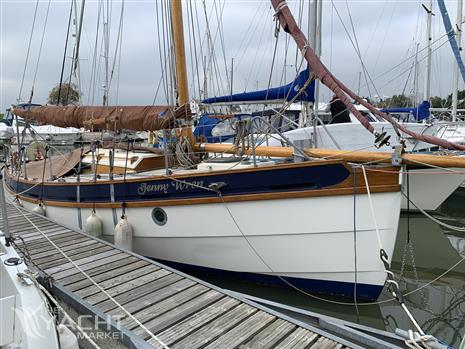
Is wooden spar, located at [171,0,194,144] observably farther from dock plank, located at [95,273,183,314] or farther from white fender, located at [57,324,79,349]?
white fender, located at [57,324,79,349]

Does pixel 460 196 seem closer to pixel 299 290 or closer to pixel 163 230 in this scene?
pixel 299 290

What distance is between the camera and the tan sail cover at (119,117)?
5.44 meters

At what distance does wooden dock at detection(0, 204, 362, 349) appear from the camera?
2.90 m

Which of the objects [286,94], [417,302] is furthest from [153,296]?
[286,94]

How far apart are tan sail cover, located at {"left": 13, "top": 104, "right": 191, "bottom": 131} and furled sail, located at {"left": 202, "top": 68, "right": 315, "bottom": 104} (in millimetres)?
1787

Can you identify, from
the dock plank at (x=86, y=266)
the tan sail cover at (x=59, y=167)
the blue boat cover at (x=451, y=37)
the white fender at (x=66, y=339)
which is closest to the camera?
the white fender at (x=66, y=339)

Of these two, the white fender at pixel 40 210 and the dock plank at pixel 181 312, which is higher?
the white fender at pixel 40 210

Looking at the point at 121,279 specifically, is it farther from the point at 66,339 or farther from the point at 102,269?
the point at 66,339

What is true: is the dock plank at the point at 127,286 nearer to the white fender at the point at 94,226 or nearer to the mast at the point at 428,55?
the white fender at the point at 94,226

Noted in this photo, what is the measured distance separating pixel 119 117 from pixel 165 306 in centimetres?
339

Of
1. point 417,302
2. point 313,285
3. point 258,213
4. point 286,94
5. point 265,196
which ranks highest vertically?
point 286,94

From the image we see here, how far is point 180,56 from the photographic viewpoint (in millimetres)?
6098

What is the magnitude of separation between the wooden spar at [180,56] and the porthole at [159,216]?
156 cm

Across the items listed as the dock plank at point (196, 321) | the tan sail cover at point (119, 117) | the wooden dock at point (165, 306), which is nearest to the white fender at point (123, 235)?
the wooden dock at point (165, 306)
